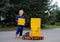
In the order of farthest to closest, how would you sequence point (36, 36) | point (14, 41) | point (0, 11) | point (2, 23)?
point (2, 23)
point (0, 11)
point (36, 36)
point (14, 41)

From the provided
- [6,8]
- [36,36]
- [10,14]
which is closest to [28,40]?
[36,36]

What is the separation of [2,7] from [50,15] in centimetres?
769

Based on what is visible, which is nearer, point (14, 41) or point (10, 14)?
point (14, 41)

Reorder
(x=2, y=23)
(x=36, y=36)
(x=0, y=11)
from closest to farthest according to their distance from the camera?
(x=36, y=36) < (x=0, y=11) < (x=2, y=23)

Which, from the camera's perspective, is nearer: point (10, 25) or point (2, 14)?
point (2, 14)

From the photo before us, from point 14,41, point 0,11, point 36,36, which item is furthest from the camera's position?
point 0,11

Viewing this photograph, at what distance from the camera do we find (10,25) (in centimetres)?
3475

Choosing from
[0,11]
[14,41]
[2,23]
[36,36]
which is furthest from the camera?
[2,23]

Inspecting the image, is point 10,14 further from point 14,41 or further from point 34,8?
point 14,41

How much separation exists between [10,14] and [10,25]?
1.47 m

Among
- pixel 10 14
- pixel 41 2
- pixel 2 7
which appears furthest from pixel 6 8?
pixel 41 2

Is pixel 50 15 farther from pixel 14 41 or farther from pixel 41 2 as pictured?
pixel 14 41

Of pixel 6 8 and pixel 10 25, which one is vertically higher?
pixel 6 8

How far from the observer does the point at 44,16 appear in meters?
35.1
